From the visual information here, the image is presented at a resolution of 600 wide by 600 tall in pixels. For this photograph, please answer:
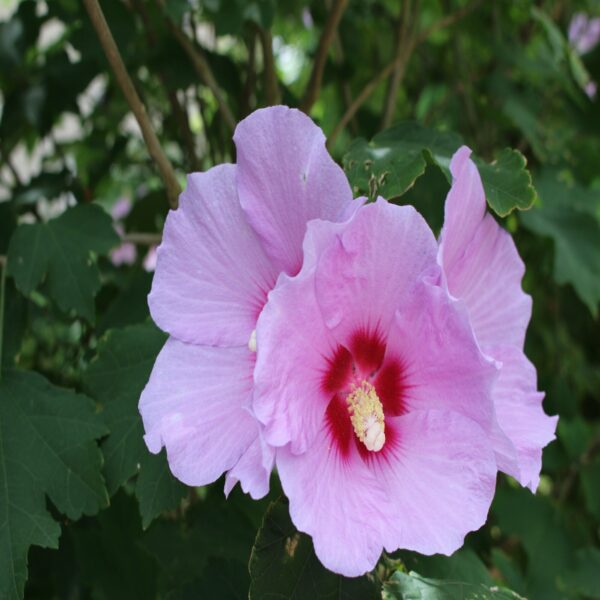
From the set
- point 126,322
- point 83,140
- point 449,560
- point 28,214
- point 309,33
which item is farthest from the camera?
point 309,33

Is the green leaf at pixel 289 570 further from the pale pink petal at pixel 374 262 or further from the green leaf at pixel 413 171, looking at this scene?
the green leaf at pixel 413 171

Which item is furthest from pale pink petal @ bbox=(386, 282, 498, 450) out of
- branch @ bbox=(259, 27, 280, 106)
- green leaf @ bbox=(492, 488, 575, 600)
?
green leaf @ bbox=(492, 488, 575, 600)

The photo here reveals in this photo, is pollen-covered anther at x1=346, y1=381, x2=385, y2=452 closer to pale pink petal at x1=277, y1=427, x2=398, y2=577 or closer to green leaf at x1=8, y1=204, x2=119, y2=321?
pale pink petal at x1=277, y1=427, x2=398, y2=577

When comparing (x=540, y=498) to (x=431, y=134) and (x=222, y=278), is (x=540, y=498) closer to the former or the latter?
(x=431, y=134)

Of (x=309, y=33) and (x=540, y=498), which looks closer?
(x=540, y=498)

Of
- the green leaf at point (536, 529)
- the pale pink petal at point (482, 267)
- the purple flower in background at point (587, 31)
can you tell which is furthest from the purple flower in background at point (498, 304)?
the purple flower in background at point (587, 31)

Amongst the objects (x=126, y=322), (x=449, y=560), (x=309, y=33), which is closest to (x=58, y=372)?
(x=126, y=322)
